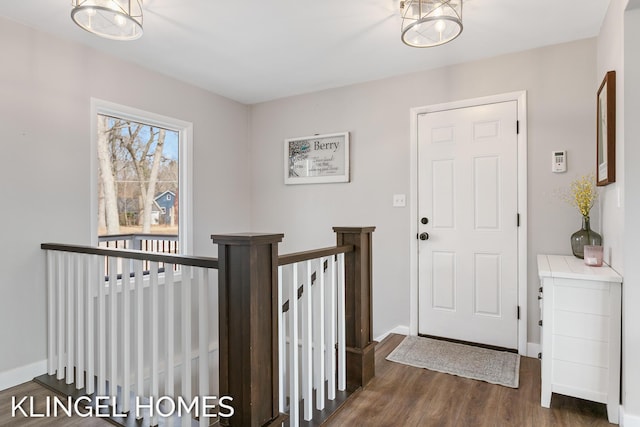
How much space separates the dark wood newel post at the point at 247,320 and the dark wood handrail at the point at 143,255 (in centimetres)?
15

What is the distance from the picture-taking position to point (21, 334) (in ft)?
8.12

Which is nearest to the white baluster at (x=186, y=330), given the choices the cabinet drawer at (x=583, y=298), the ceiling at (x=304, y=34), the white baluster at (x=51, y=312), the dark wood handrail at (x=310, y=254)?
the dark wood handrail at (x=310, y=254)

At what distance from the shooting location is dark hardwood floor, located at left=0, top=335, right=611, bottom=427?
1972mm

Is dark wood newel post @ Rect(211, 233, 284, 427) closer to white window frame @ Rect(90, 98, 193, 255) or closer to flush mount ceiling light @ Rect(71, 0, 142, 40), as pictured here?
flush mount ceiling light @ Rect(71, 0, 142, 40)

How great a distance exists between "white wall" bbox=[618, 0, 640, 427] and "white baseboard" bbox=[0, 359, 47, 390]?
346 centimetres

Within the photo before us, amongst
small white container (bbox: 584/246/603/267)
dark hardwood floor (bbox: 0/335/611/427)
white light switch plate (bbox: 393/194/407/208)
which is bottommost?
dark hardwood floor (bbox: 0/335/611/427)

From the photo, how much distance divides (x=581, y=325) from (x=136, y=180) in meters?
3.39

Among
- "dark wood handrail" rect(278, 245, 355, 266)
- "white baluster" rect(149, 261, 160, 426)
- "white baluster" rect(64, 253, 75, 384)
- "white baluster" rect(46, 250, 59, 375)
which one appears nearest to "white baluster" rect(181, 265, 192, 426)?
Answer: "white baluster" rect(149, 261, 160, 426)

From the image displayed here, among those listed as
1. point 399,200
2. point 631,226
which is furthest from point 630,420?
point 399,200

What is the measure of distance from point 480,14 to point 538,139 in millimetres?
1046

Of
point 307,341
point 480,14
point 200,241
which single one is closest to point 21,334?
point 200,241

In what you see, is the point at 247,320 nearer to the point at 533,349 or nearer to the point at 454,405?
the point at 454,405

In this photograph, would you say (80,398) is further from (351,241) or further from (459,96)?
(459,96)

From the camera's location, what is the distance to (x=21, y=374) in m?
2.45
